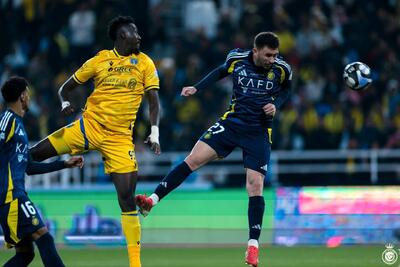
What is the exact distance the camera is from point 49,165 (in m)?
9.95

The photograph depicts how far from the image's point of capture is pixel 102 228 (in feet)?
54.7

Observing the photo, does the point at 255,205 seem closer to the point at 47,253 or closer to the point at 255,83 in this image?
the point at 255,83

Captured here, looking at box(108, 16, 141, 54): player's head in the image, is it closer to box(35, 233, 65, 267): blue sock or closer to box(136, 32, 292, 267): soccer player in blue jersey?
box(136, 32, 292, 267): soccer player in blue jersey

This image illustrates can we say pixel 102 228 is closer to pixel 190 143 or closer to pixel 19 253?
pixel 190 143

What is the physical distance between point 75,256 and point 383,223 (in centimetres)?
483

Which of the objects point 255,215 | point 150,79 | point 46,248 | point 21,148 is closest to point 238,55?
point 150,79

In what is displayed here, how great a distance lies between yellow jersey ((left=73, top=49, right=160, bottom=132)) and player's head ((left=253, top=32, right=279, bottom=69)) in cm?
115

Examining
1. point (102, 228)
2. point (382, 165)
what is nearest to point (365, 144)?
point (382, 165)

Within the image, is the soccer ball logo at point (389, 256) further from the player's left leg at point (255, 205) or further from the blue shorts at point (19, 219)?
the blue shorts at point (19, 219)

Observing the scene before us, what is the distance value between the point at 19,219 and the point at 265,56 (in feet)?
11.8

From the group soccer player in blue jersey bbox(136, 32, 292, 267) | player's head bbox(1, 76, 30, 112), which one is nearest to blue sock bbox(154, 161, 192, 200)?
soccer player in blue jersey bbox(136, 32, 292, 267)

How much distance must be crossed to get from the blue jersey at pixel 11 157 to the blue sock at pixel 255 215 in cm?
291

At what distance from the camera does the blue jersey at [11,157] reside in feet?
31.1

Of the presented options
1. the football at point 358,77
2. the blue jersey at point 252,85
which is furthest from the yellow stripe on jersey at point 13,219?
the football at point 358,77
